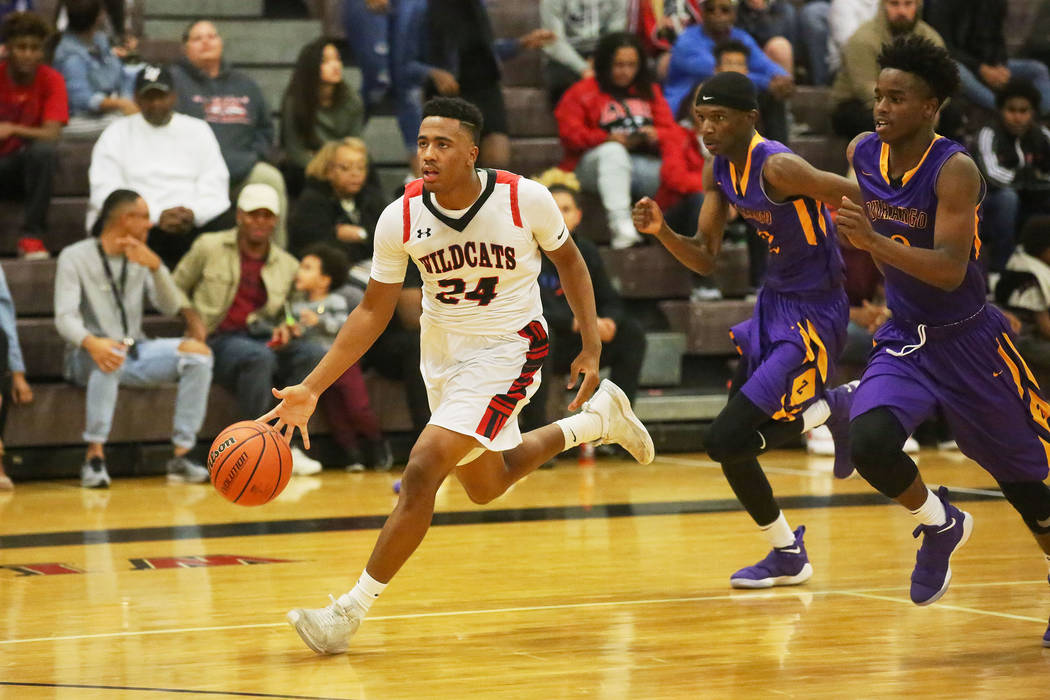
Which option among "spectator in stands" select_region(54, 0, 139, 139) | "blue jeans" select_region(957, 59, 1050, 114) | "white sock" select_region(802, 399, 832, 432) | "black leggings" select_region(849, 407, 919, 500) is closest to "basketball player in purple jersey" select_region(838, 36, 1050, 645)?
"black leggings" select_region(849, 407, 919, 500)

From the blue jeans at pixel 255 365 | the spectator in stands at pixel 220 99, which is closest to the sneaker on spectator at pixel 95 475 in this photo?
the blue jeans at pixel 255 365

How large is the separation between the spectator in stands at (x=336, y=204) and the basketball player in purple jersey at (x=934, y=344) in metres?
6.04

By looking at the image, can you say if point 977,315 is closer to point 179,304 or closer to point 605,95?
point 179,304

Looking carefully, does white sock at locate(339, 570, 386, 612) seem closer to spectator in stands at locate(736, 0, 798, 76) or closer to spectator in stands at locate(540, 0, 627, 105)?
spectator in stands at locate(540, 0, 627, 105)

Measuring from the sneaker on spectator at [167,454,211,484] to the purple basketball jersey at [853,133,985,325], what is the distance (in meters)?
5.79

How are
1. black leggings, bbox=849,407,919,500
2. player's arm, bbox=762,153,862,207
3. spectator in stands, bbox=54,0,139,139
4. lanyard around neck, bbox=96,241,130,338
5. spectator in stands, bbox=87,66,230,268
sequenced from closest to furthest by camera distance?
1. black leggings, bbox=849,407,919,500
2. player's arm, bbox=762,153,862,207
3. lanyard around neck, bbox=96,241,130,338
4. spectator in stands, bbox=87,66,230,268
5. spectator in stands, bbox=54,0,139,139

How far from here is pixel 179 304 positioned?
32.1 feet

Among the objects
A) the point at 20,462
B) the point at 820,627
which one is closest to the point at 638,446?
the point at 820,627

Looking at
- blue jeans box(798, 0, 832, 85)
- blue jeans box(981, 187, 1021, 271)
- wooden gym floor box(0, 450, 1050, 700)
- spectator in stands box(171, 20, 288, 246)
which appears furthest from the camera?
blue jeans box(798, 0, 832, 85)

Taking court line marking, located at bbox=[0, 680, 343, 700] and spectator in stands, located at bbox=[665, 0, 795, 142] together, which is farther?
spectator in stands, located at bbox=[665, 0, 795, 142]

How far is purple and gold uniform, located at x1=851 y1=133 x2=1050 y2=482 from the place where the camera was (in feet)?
15.9

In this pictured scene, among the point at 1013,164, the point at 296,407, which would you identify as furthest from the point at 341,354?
the point at 1013,164

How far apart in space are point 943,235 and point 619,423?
1.92m

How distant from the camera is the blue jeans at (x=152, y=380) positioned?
30.7 feet
